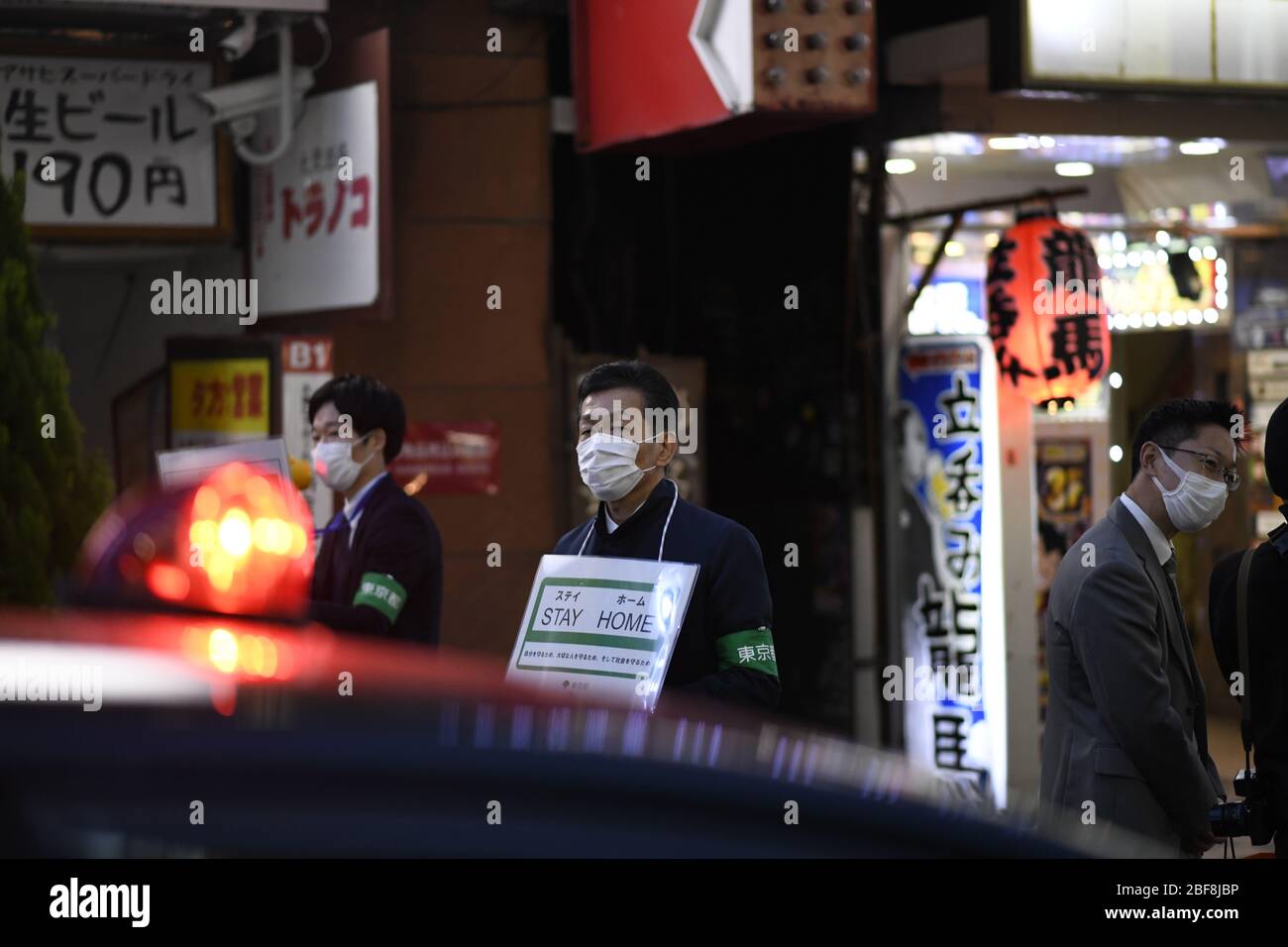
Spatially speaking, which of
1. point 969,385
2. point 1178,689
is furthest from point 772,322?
point 1178,689

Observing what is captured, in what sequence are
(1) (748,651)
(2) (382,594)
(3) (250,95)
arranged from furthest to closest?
1. (3) (250,95)
2. (2) (382,594)
3. (1) (748,651)

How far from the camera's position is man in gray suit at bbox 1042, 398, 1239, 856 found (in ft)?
15.5

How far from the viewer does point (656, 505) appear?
471 centimetres

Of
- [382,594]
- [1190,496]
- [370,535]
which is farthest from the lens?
[370,535]

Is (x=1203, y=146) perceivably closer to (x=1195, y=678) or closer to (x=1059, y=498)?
(x=1059, y=498)

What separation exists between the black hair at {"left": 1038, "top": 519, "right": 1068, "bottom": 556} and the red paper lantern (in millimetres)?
2454

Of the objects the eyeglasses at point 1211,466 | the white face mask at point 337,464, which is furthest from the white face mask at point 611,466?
the white face mask at point 337,464

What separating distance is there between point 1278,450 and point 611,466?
1686mm

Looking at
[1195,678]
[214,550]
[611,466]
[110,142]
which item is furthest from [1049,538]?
[214,550]

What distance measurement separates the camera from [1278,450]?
4707mm

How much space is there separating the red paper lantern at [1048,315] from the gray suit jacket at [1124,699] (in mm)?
5028

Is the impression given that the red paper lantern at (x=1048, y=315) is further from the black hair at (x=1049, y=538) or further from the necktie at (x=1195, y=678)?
the necktie at (x=1195, y=678)

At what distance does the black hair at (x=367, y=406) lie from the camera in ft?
20.6
